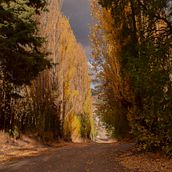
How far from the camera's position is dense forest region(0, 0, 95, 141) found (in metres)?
17.4

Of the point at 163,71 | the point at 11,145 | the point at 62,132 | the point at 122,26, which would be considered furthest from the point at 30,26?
the point at 62,132

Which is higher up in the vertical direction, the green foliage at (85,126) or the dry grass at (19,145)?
the green foliage at (85,126)

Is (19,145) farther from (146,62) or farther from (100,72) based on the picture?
(146,62)

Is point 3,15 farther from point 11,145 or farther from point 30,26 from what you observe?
point 11,145

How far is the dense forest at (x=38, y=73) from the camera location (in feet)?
57.1

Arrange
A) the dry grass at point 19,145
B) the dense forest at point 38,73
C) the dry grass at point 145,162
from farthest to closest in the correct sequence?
1. the dry grass at point 19,145
2. the dense forest at point 38,73
3. the dry grass at point 145,162

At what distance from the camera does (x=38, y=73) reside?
1947 cm

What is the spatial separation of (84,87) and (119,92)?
2297 centimetres

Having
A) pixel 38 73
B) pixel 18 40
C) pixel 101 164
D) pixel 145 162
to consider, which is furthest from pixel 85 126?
pixel 101 164

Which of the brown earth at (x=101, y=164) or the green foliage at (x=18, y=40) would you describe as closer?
the brown earth at (x=101, y=164)

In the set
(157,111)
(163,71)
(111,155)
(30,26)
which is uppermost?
(30,26)

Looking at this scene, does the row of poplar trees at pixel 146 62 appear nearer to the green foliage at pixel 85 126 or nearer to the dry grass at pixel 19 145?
the dry grass at pixel 19 145

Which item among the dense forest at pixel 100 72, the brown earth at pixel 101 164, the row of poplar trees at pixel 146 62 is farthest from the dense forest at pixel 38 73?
the brown earth at pixel 101 164

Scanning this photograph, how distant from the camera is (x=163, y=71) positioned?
35.2 ft
